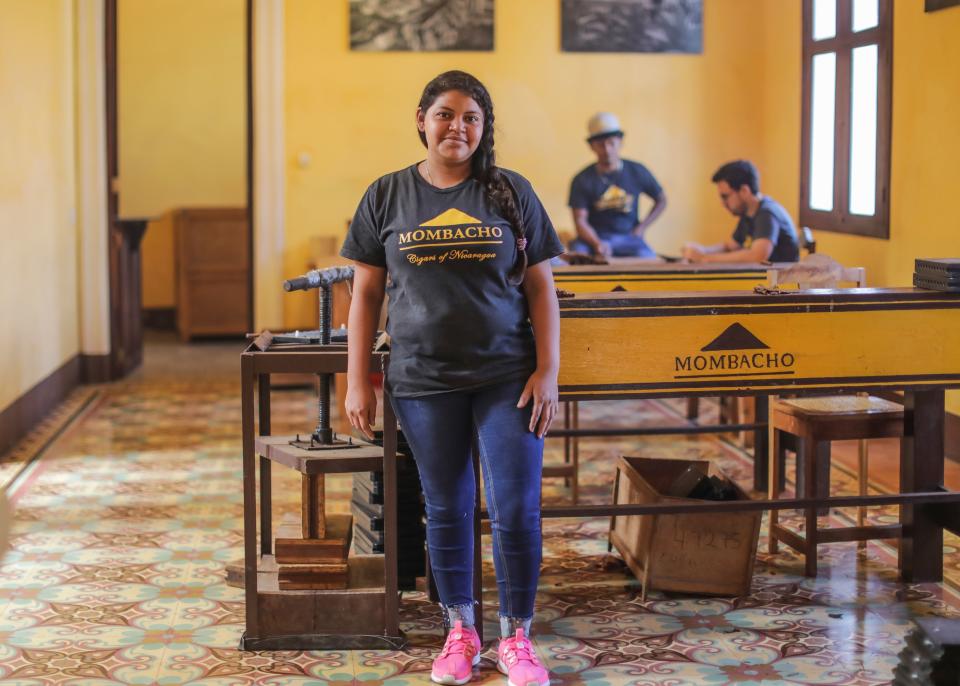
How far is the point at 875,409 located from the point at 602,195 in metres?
3.65

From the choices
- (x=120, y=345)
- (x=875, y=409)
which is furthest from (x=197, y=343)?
(x=875, y=409)

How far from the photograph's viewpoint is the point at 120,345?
32.6ft

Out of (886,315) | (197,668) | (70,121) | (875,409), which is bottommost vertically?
(197,668)

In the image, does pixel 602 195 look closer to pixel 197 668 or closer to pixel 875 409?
pixel 875 409

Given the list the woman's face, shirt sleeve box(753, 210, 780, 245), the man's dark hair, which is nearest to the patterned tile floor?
shirt sleeve box(753, 210, 780, 245)

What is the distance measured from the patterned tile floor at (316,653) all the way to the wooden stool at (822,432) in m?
0.12

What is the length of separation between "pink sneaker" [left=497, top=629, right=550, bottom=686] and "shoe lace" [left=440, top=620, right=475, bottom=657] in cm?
10

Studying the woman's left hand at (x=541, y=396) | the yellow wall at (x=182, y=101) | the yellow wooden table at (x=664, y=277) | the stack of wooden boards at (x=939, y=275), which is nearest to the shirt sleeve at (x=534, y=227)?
the woman's left hand at (x=541, y=396)

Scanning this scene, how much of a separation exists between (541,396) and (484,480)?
0.30 metres

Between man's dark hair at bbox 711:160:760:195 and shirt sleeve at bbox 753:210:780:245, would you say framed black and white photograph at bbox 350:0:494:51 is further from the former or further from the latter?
shirt sleeve at bbox 753:210:780:245

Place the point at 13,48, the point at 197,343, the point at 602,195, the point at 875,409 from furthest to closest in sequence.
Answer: the point at 197,343
the point at 602,195
the point at 13,48
the point at 875,409

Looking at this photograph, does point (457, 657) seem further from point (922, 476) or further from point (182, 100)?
point (182, 100)

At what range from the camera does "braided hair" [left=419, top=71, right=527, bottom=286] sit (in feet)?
12.2

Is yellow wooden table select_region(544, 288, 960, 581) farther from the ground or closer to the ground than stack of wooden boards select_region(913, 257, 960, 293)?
closer to the ground
